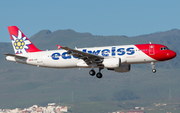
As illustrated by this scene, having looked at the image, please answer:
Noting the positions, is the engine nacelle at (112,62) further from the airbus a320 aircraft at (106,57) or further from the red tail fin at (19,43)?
the red tail fin at (19,43)

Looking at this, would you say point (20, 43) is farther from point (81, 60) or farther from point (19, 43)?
point (81, 60)

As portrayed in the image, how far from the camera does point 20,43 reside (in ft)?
234

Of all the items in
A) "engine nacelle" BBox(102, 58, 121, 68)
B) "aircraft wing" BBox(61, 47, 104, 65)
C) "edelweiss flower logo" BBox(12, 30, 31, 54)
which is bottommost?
"engine nacelle" BBox(102, 58, 121, 68)

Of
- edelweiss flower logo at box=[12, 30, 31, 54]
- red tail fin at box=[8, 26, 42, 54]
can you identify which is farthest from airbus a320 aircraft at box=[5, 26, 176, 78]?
edelweiss flower logo at box=[12, 30, 31, 54]

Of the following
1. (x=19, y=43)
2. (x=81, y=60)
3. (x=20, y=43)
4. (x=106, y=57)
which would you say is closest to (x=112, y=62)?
(x=106, y=57)

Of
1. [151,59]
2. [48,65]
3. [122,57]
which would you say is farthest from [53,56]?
[151,59]

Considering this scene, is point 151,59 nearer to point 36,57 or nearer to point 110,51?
point 110,51

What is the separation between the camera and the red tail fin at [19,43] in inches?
2771

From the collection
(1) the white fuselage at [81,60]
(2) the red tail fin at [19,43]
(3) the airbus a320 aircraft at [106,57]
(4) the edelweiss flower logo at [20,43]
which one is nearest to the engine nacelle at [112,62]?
(3) the airbus a320 aircraft at [106,57]

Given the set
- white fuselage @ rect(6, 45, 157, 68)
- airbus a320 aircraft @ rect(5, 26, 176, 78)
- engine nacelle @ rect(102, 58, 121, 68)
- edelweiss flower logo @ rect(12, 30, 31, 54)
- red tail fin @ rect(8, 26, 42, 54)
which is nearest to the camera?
engine nacelle @ rect(102, 58, 121, 68)

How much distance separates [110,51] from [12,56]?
1900 cm

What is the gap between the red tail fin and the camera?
7038 cm

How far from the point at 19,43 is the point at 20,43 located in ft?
0.66

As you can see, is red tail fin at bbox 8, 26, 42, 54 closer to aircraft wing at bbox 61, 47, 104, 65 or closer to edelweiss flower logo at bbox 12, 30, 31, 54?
edelweiss flower logo at bbox 12, 30, 31, 54
